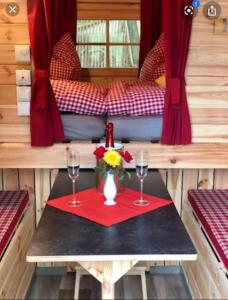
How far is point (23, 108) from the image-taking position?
8.18ft

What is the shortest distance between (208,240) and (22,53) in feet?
4.74

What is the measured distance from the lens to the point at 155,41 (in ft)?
13.3

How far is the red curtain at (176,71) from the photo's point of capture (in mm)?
2320

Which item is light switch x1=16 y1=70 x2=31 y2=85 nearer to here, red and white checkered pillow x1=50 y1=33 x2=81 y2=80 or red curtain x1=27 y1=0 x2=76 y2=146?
red curtain x1=27 y1=0 x2=76 y2=146

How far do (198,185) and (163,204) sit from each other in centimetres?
87

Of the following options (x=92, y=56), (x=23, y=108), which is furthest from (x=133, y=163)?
(x=92, y=56)

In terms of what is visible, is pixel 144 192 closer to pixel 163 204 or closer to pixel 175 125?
pixel 163 204

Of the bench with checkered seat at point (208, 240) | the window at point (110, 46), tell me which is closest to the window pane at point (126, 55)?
the window at point (110, 46)

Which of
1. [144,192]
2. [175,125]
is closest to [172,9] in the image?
[175,125]

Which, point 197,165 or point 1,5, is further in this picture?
point 197,165

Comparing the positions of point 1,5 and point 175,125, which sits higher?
point 1,5

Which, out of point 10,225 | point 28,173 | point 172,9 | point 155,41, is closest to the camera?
point 10,225

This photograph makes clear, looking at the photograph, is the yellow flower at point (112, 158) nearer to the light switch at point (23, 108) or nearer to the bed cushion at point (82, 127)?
the bed cushion at point (82, 127)

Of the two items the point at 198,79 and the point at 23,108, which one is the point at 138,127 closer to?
the point at 198,79
